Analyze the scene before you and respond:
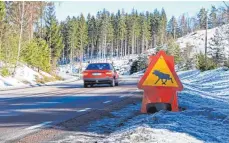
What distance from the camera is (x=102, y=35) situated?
156 metres

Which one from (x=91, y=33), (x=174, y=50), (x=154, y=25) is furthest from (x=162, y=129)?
(x=154, y=25)

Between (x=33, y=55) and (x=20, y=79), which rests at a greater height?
(x=33, y=55)

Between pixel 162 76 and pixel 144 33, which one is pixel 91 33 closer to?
pixel 144 33

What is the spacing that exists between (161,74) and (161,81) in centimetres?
17

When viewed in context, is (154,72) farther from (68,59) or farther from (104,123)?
(68,59)

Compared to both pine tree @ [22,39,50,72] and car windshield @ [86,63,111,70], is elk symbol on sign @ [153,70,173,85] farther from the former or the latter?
pine tree @ [22,39,50,72]

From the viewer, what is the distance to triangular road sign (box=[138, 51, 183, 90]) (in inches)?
399

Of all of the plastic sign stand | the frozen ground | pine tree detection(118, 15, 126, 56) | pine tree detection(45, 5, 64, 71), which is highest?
pine tree detection(118, 15, 126, 56)

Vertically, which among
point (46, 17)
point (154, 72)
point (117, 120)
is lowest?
point (117, 120)

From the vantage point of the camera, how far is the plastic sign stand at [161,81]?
10.1 m

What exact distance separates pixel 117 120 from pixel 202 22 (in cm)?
18781

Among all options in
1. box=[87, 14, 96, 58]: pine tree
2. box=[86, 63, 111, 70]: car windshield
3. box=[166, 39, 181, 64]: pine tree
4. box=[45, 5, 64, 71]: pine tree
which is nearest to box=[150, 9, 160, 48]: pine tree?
box=[87, 14, 96, 58]: pine tree

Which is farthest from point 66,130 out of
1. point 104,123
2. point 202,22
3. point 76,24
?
point 202,22

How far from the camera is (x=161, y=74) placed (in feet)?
33.3
